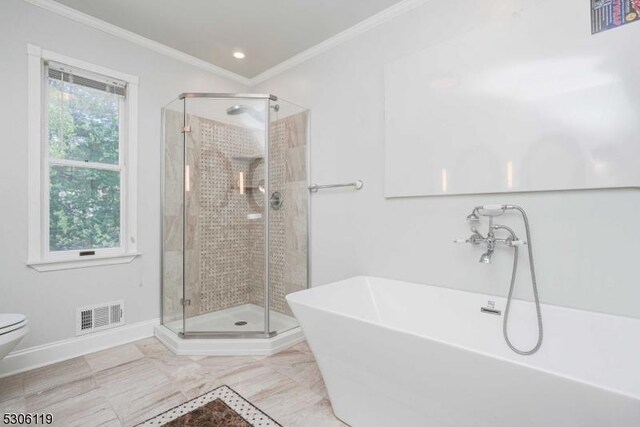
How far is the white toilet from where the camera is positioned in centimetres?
165

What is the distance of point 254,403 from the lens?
177 centimetres

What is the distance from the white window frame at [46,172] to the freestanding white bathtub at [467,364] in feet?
5.81

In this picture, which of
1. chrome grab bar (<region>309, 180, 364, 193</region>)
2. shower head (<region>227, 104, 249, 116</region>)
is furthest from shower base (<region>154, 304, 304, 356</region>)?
shower head (<region>227, 104, 249, 116</region>)

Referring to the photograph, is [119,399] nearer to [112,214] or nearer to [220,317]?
[220,317]

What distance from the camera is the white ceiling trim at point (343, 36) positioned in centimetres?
221

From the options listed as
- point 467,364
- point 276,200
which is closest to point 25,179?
point 276,200

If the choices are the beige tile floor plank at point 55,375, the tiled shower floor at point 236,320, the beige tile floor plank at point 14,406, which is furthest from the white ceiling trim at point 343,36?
the beige tile floor plank at point 14,406

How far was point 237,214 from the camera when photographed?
2.88 m

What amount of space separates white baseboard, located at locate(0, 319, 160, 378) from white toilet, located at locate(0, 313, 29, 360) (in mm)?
497

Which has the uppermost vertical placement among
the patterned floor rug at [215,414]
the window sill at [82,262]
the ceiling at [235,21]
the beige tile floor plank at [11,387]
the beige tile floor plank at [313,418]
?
the ceiling at [235,21]

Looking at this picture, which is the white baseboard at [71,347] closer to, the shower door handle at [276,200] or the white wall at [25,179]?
the white wall at [25,179]

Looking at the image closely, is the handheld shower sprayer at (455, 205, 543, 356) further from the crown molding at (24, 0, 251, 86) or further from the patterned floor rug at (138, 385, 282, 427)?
the crown molding at (24, 0, 251, 86)

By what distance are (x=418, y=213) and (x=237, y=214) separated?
1621 mm

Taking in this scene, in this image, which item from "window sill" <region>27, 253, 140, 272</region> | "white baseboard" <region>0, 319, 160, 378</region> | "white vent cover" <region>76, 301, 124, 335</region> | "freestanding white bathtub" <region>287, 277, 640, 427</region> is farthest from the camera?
"white vent cover" <region>76, 301, 124, 335</region>
